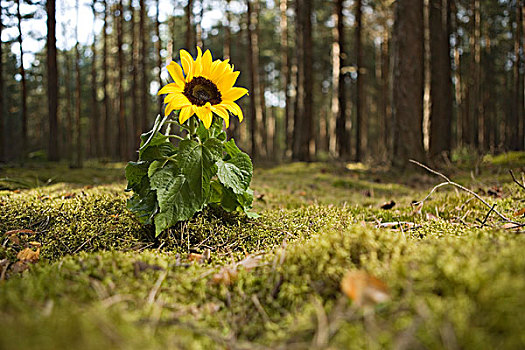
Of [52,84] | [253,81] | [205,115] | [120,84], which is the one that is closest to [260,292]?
[205,115]

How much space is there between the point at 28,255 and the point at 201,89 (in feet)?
4.80

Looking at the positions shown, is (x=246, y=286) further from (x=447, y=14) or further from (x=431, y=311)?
(x=447, y=14)

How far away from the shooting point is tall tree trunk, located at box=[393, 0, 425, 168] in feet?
25.2

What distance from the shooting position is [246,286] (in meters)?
1.47

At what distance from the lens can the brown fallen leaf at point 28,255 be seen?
77.9 inches

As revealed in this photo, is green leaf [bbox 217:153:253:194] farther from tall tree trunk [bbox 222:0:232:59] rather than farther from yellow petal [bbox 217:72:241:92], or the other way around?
tall tree trunk [bbox 222:0:232:59]

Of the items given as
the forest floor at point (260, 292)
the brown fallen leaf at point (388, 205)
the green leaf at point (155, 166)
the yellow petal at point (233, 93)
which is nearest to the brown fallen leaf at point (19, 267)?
the forest floor at point (260, 292)

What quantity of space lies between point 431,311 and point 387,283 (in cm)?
18

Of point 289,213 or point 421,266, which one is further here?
point 289,213

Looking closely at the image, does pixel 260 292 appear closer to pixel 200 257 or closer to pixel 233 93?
pixel 200 257

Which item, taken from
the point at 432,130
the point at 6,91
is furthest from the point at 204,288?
the point at 6,91

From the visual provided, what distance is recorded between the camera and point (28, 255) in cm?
201

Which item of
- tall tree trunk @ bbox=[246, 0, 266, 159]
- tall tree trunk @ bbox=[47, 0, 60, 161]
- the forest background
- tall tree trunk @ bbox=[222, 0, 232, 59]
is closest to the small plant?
the forest background

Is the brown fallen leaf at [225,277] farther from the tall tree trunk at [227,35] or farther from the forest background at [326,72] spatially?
the tall tree trunk at [227,35]
